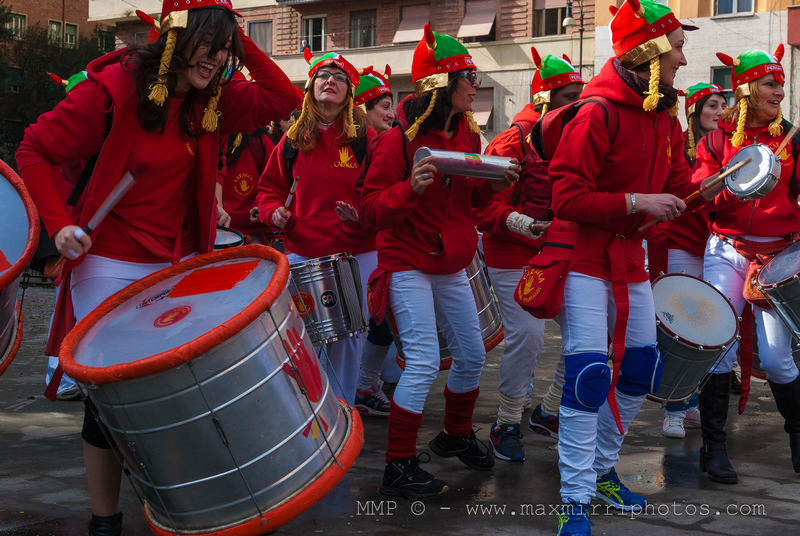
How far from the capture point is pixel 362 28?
3659 cm

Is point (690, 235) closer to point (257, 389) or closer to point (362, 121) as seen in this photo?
point (362, 121)

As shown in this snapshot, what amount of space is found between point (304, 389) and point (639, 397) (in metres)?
1.77

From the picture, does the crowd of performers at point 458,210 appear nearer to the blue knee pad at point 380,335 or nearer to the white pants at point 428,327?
the white pants at point 428,327

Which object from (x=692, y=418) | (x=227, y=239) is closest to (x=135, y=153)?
(x=227, y=239)

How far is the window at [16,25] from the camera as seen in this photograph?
130ft

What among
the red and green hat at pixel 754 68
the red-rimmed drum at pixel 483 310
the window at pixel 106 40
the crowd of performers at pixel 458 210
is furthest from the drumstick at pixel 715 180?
the window at pixel 106 40

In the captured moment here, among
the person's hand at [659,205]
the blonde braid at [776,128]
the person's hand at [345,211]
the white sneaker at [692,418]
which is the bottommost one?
the white sneaker at [692,418]

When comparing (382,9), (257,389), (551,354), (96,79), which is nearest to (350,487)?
(257,389)

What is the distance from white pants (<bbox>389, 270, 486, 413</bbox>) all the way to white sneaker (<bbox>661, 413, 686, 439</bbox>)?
1.61 m

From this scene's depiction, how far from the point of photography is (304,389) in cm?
319

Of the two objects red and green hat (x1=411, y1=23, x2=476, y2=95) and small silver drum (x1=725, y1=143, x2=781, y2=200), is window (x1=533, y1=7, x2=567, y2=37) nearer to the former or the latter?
red and green hat (x1=411, y1=23, x2=476, y2=95)

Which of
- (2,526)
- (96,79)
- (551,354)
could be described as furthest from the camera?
(551,354)

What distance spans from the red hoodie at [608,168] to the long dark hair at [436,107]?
0.75m

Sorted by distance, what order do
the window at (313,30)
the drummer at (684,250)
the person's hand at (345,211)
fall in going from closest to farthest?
the person's hand at (345,211)
the drummer at (684,250)
the window at (313,30)
